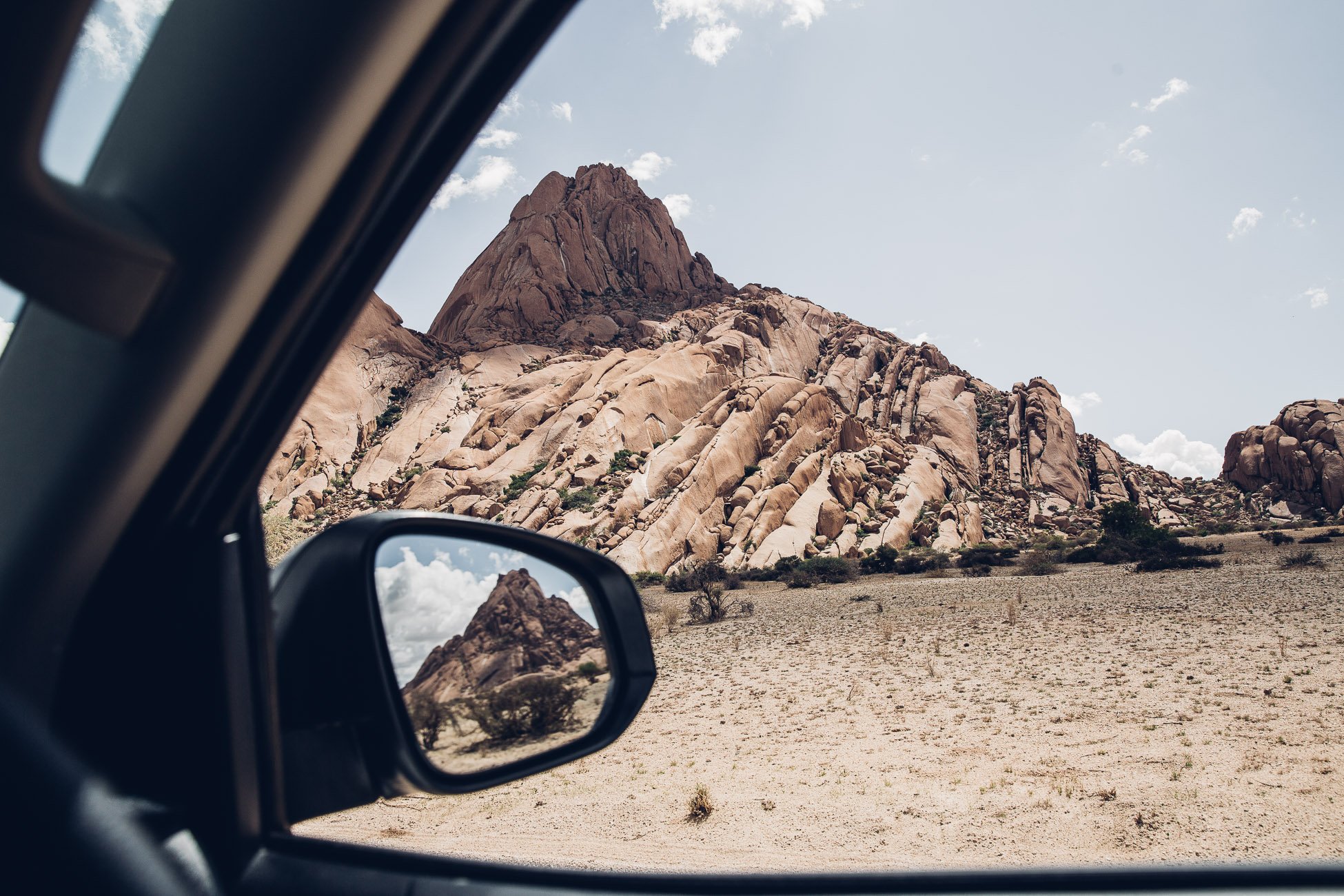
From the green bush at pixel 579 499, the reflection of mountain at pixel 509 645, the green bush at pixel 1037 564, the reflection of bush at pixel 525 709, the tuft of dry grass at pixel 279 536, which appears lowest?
the green bush at pixel 1037 564

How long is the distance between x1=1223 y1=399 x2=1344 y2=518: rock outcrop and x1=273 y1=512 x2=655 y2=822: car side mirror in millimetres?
65346

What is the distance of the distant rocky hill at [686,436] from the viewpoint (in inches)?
1644

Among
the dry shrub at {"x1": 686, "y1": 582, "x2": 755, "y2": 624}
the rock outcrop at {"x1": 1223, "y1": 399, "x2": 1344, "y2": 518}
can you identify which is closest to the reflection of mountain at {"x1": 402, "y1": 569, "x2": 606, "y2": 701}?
the dry shrub at {"x1": 686, "y1": 582, "x2": 755, "y2": 624}

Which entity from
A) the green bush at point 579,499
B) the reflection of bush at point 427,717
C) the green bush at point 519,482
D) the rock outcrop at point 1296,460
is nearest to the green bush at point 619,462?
the green bush at point 579,499

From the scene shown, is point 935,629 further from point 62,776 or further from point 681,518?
point 681,518

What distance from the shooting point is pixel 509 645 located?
1.49 metres

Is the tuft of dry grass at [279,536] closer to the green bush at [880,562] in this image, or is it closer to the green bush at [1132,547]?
the green bush at [880,562]

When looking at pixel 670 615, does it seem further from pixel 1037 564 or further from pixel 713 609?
pixel 1037 564

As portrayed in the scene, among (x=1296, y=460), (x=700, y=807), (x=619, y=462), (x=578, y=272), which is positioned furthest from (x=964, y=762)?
(x=578, y=272)

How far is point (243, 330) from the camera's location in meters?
1.08

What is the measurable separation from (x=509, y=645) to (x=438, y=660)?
0.18 metres

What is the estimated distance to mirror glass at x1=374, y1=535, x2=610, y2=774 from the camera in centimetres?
133

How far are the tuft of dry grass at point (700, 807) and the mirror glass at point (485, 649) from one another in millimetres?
5721

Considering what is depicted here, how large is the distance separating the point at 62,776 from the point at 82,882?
0.16m
